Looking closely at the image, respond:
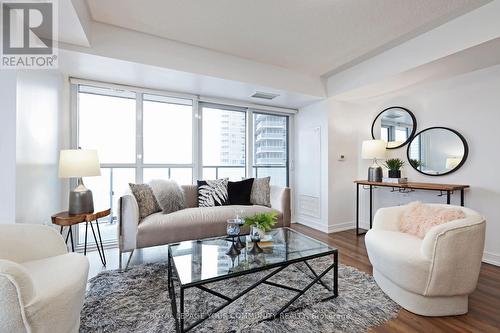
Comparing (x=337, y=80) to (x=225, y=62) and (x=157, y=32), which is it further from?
(x=157, y=32)

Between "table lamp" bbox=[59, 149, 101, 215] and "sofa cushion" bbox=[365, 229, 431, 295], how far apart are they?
262 cm

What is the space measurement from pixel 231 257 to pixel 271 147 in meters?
2.79

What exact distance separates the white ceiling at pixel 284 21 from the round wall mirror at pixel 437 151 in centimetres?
129

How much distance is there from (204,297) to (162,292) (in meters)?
0.37

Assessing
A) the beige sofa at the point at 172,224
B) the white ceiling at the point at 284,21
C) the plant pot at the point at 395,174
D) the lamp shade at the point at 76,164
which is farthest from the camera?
the plant pot at the point at 395,174

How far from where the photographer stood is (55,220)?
6.59 ft

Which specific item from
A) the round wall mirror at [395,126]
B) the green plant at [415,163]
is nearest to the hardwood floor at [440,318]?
the green plant at [415,163]

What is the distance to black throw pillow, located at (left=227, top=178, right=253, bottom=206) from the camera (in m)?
3.21

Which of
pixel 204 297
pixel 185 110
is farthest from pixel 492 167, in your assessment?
pixel 185 110

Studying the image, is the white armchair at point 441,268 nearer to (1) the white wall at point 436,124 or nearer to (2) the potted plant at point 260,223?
(2) the potted plant at point 260,223

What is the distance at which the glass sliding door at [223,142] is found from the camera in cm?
368

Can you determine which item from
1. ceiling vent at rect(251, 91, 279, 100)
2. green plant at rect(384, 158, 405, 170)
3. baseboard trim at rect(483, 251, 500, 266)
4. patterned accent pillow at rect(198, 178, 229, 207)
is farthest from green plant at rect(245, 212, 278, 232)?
baseboard trim at rect(483, 251, 500, 266)

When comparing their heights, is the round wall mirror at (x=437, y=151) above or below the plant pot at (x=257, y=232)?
above

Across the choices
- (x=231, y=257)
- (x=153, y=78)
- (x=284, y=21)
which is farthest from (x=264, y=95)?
(x=231, y=257)
